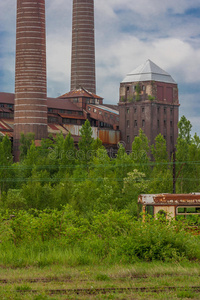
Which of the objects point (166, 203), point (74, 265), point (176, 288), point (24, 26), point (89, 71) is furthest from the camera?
point (89, 71)

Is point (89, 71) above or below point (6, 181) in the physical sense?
above

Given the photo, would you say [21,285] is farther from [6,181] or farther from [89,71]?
[89,71]

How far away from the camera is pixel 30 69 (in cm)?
6988

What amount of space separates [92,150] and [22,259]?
46331 millimetres

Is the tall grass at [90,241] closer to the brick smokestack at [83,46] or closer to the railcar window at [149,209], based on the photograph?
the railcar window at [149,209]

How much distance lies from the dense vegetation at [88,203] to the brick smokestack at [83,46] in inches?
975

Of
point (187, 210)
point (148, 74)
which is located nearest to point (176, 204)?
point (187, 210)

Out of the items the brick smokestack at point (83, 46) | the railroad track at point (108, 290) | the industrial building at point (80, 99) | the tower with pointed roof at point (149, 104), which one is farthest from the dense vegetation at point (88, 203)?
the brick smokestack at point (83, 46)

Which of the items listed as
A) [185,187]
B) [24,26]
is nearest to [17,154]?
[24,26]

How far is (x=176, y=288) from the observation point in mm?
11281

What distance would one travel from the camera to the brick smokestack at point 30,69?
69000 millimetres

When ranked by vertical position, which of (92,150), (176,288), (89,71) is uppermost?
(89,71)

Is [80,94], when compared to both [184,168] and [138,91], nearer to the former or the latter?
[138,91]

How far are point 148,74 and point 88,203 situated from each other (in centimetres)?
4109
